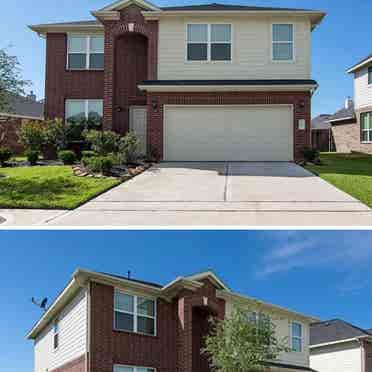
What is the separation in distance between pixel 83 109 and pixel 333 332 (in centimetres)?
1600

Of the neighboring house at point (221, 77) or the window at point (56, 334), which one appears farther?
the neighboring house at point (221, 77)

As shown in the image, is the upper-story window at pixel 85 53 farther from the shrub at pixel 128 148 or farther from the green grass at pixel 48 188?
the green grass at pixel 48 188

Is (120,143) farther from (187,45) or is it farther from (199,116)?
(187,45)

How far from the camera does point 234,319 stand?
48.7 feet

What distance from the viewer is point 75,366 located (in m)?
14.8

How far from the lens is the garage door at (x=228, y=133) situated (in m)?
21.5

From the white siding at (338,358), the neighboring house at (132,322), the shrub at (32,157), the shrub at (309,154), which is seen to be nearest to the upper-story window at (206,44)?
the shrub at (309,154)

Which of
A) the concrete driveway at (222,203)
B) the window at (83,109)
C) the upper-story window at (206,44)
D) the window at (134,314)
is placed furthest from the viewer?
the window at (83,109)

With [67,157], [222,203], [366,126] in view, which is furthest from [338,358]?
[67,157]

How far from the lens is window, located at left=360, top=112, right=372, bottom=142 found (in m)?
32.2

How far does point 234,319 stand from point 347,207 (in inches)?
188

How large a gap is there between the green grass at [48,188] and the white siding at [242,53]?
23.7 ft

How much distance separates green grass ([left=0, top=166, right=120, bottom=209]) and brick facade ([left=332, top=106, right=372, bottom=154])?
68.5 feet

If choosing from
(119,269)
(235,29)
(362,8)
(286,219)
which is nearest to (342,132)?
(362,8)
